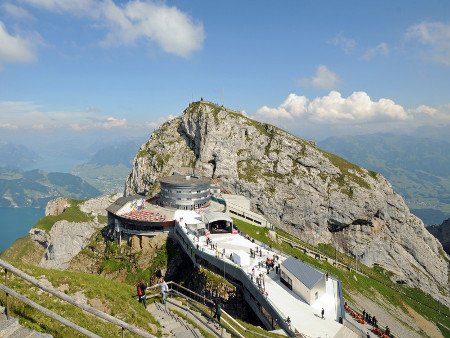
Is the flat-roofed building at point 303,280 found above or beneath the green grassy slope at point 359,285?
above

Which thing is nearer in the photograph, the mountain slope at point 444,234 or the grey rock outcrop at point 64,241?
the grey rock outcrop at point 64,241

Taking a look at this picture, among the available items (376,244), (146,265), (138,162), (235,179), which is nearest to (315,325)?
(146,265)

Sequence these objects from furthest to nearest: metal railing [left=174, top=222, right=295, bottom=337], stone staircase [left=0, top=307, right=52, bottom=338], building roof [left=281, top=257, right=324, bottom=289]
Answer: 1. building roof [left=281, top=257, right=324, bottom=289]
2. metal railing [left=174, top=222, right=295, bottom=337]
3. stone staircase [left=0, top=307, right=52, bottom=338]

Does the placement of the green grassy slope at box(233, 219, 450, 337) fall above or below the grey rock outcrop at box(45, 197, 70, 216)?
above

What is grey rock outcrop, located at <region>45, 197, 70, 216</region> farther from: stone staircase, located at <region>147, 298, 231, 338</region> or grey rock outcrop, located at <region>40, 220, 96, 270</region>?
stone staircase, located at <region>147, 298, 231, 338</region>

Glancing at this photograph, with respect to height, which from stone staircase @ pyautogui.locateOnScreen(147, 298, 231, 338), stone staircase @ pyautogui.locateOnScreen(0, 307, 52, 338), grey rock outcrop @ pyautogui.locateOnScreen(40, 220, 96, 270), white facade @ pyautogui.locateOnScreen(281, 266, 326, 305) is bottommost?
grey rock outcrop @ pyautogui.locateOnScreen(40, 220, 96, 270)

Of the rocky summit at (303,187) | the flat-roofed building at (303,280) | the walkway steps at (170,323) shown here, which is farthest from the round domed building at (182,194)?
the walkway steps at (170,323)

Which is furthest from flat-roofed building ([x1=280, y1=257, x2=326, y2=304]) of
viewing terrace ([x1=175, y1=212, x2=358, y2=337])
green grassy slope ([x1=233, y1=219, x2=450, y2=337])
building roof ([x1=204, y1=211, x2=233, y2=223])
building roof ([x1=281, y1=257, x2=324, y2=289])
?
green grassy slope ([x1=233, y1=219, x2=450, y2=337])

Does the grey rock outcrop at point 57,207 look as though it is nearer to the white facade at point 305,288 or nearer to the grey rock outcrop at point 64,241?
the grey rock outcrop at point 64,241
